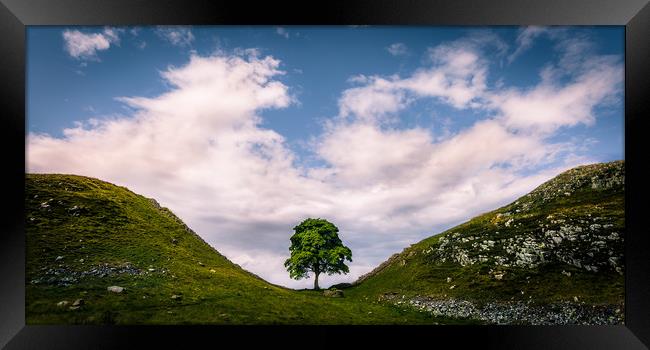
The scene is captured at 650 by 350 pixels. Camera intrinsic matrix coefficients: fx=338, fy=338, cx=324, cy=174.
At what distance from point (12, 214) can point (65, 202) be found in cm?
1251

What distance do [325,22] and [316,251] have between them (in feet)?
66.7

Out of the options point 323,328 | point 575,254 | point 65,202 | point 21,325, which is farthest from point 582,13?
point 65,202

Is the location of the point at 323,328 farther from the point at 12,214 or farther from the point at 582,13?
the point at 582,13

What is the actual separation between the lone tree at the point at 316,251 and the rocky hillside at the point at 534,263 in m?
2.78

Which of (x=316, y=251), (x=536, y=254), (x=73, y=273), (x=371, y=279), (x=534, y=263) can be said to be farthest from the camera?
(x=316, y=251)

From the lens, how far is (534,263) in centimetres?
1775

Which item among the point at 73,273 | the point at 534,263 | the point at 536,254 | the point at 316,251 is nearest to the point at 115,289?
the point at 73,273

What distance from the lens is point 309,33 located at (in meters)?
15.5

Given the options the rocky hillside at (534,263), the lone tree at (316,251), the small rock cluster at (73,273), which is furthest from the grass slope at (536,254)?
the small rock cluster at (73,273)

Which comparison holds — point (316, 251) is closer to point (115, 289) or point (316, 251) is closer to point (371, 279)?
point (371, 279)

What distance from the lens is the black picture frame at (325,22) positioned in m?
11.3

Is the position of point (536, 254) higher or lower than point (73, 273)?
higher

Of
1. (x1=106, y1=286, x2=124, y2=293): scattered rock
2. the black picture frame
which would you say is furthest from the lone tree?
the black picture frame

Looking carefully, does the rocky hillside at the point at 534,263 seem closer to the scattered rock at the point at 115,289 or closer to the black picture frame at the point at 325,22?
the black picture frame at the point at 325,22
